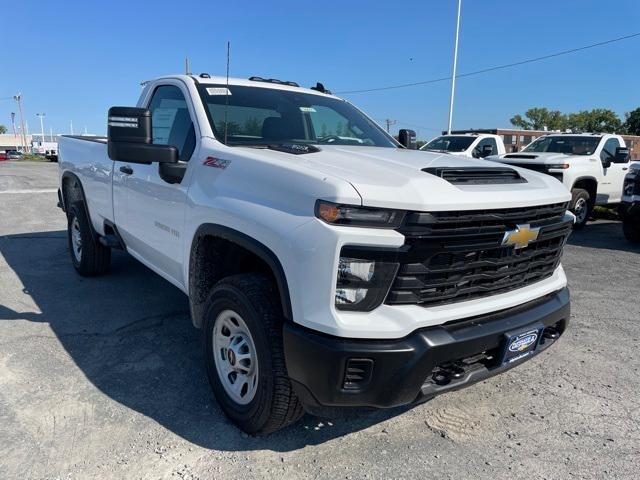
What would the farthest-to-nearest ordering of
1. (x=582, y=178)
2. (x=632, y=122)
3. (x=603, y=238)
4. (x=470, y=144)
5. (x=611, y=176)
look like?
(x=632, y=122)
(x=470, y=144)
(x=611, y=176)
(x=582, y=178)
(x=603, y=238)

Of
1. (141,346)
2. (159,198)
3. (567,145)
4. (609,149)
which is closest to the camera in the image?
(159,198)

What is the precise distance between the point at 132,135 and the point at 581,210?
31.5ft

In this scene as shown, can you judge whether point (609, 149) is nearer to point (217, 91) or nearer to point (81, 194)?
point (217, 91)

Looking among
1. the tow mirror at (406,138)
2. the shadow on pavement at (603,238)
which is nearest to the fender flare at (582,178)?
the shadow on pavement at (603,238)

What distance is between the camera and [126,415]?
9.66ft

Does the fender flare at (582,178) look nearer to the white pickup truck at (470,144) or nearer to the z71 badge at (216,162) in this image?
the white pickup truck at (470,144)

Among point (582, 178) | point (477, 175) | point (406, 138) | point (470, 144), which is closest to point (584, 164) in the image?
point (582, 178)

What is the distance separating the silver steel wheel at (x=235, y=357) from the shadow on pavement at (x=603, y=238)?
7259 mm

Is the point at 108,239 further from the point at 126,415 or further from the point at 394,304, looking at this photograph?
the point at 394,304

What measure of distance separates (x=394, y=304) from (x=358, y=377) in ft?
1.19

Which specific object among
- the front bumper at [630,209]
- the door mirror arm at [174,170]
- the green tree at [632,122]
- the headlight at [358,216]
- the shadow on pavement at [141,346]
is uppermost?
the green tree at [632,122]

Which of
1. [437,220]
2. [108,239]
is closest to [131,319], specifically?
[108,239]

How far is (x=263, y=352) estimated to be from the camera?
246 cm

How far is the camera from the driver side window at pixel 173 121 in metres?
3.39
